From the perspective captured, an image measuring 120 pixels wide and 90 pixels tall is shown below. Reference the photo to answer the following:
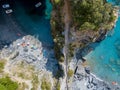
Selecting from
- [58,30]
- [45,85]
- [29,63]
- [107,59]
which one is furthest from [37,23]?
[107,59]

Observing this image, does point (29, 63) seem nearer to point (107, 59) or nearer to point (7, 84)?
point (7, 84)

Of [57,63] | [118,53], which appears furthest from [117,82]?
[57,63]

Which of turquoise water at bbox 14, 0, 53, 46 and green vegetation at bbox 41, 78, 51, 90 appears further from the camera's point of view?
turquoise water at bbox 14, 0, 53, 46

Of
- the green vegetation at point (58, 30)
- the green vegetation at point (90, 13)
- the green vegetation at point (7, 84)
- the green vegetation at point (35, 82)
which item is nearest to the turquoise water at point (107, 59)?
the green vegetation at point (58, 30)

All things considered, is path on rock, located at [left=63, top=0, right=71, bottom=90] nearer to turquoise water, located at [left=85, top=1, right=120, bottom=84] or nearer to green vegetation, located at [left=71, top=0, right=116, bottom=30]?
green vegetation, located at [left=71, top=0, right=116, bottom=30]

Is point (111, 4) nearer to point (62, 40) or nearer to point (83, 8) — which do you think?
point (83, 8)

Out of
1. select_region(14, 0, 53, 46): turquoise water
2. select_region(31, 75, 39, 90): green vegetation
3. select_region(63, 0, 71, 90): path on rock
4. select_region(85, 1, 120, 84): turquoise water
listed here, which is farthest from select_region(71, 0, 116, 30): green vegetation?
select_region(31, 75, 39, 90): green vegetation
